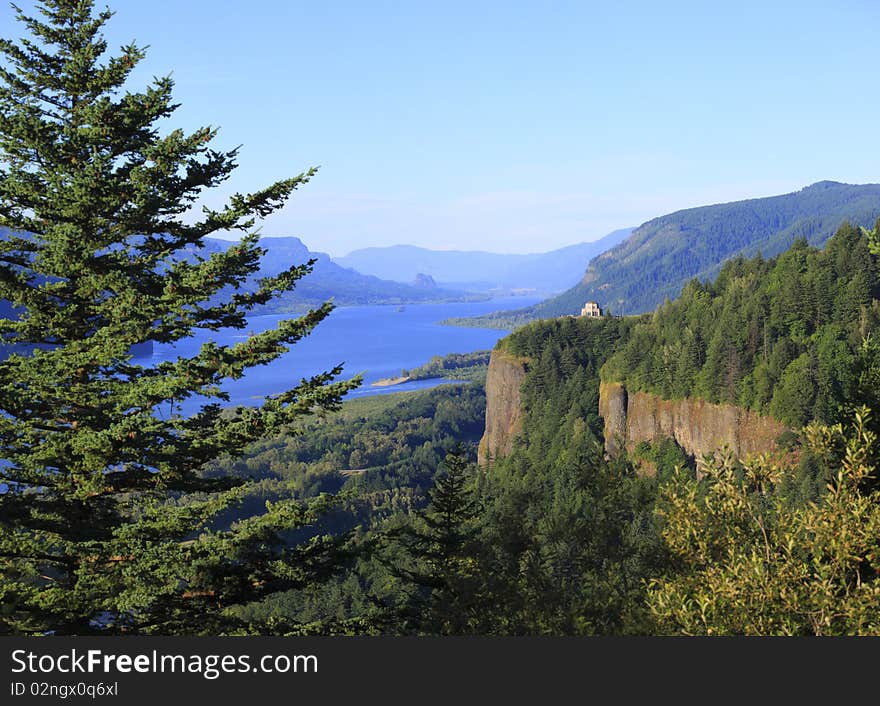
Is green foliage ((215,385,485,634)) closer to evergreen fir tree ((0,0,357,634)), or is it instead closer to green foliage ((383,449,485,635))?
green foliage ((383,449,485,635))

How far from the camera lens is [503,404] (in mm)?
94625

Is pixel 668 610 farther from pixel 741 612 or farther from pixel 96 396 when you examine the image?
pixel 96 396

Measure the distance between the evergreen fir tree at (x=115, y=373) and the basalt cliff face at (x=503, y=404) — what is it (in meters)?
82.2

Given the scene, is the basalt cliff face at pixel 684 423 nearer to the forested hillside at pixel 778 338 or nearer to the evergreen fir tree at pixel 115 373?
the forested hillside at pixel 778 338

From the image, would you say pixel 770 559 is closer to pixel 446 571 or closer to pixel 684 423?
pixel 446 571

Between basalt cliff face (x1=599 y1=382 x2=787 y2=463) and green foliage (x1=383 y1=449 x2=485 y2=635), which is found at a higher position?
green foliage (x1=383 y1=449 x2=485 y2=635)

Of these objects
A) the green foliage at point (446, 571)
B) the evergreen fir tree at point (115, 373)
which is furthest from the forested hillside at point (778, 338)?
the evergreen fir tree at point (115, 373)

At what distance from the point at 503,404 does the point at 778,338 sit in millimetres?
38951

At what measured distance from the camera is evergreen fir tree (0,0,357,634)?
9.51m

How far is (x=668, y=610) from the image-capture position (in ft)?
25.9

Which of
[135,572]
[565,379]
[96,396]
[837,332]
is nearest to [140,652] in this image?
[135,572]

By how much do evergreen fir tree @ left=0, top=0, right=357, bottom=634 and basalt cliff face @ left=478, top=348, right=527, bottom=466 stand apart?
82233 mm

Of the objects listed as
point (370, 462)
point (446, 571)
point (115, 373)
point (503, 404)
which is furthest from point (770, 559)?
point (370, 462)

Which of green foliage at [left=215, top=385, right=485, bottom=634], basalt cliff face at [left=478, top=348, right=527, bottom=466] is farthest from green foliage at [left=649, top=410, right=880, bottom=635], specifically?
basalt cliff face at [left=478, top=348, right=527, bottom=466]
